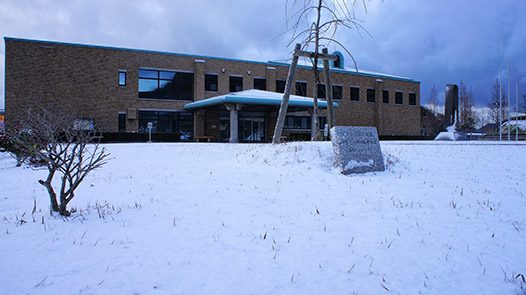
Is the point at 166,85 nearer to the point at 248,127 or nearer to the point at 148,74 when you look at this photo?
the point at 148,74

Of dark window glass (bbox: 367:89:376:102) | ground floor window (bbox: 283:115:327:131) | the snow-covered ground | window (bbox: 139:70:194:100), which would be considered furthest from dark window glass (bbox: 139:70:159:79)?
dark window glass (bbox: 367:89:376:102)

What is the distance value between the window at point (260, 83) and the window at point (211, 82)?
13.0ft

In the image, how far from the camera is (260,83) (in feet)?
97.6

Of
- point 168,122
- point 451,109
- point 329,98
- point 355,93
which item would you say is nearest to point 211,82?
point 168,122

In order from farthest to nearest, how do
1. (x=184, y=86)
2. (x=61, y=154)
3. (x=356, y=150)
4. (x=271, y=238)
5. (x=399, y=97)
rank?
(x=399, y=97) < (x=184, y=86) < (x=356, y=150) < (x=61, y=154) < (x=271, y=238)

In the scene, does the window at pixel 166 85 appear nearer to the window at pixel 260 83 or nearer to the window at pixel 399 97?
the window at pixel 260 83

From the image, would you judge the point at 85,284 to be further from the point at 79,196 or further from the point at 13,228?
the point at 79,196

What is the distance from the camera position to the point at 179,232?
12.0ft

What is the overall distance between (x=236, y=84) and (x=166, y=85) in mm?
6222

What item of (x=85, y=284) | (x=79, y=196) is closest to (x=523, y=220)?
(x=85, y=284)

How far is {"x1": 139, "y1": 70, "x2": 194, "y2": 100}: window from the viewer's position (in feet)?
84.1

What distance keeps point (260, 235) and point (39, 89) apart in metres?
25.8

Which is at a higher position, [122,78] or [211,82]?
[211,82]

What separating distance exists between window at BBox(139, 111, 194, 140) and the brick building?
3.1 inches
